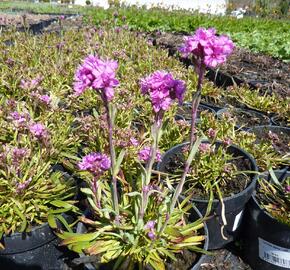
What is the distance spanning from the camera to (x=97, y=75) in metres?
1.16

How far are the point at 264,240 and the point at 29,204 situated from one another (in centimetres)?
147

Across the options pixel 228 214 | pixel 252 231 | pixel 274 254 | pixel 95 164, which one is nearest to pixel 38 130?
pixel 95 164

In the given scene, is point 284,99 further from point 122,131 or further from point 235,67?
point 122,131

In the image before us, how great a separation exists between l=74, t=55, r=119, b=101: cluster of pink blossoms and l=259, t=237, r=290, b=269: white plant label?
1.44 m

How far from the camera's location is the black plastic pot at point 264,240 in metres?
1.91

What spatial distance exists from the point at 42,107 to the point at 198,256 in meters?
1.86

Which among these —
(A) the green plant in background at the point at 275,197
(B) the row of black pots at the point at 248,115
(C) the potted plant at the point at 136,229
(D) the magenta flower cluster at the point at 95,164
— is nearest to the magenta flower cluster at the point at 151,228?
(C) the potted plant at the point at 136,229

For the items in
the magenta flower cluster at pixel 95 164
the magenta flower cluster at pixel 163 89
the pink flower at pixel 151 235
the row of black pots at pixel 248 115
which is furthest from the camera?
the row of black pots at pixel 248 115

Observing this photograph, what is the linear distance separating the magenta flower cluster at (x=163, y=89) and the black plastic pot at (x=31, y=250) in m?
1.13

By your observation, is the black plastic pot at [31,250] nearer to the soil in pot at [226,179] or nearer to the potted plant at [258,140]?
the soil in pot at [226,179]

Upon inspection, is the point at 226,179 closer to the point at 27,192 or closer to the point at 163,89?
the point at 163,89

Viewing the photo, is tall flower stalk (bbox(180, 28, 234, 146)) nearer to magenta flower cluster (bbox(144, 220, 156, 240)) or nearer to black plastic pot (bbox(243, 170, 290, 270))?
magenta flower cluster (bbox(144, 220, 156, 240))

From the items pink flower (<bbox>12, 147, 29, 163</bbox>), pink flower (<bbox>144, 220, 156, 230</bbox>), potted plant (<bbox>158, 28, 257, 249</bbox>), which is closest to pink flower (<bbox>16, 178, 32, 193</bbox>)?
pink flower (<bbox>12, 147, 29, 163</bbox>)

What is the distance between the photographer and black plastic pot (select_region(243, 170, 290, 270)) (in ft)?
6.28
